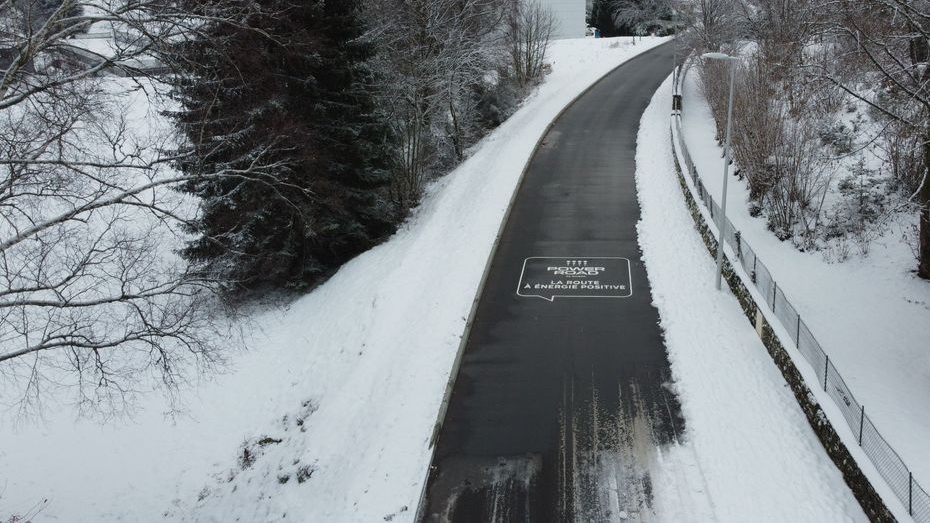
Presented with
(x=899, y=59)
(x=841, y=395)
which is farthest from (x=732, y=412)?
(x=899, y=59)

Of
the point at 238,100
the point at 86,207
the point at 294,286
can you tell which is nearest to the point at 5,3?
the point at 86,207

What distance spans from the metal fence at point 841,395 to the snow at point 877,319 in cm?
69

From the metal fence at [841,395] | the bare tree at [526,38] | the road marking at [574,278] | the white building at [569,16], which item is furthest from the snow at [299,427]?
the white building at [569,16]

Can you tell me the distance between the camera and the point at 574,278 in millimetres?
18250

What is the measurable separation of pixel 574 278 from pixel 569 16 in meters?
54.9

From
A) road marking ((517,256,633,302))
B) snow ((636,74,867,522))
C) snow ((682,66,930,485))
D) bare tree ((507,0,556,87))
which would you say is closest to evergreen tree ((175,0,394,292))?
road marking ((517,256,633,302))

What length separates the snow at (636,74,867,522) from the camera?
33.4 ft

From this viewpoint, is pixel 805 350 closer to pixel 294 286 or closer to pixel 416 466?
pixel 416 466

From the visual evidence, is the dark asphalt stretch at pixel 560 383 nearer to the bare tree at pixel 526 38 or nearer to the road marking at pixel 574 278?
the road marking at pixel 574 278

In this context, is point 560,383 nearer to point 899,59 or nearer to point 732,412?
point 732,412

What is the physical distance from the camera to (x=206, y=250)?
1870cm

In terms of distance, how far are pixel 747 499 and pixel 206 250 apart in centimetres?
1510

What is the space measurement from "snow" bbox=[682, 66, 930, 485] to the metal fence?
0.69 meters

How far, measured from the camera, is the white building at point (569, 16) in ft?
216
